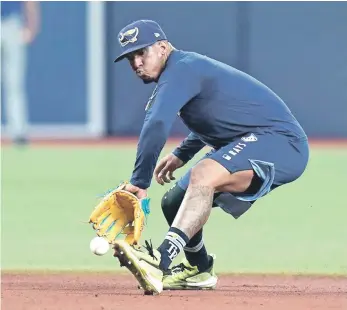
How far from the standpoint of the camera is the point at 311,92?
18328 millimetres

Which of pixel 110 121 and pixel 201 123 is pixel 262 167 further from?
pixel 110 121

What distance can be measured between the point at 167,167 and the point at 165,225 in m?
2.54

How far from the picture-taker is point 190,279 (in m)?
6.81

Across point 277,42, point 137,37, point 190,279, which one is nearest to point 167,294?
point 190,279

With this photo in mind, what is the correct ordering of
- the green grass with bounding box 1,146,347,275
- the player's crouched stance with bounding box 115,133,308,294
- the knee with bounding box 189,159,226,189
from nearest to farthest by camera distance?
the player's crouched stance with bounding box 115,133,308,294 → the knee with bounding box 189,159,226,189 → the green grass with bounding box 1,146,347,275

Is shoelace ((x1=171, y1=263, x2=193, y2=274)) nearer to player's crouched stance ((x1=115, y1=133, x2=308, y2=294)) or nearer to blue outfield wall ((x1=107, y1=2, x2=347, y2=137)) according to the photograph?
player's crouched stance ((x1=115, y1=133, x2=308, y2=294))

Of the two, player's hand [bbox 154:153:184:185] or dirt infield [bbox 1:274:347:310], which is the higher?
player's hand [bbox 154:153:184:185]

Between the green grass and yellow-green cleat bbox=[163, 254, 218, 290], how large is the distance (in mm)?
795

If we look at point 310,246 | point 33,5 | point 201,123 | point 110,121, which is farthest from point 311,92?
point 201,123

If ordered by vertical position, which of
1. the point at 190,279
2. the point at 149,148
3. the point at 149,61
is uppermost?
the point at 149,61

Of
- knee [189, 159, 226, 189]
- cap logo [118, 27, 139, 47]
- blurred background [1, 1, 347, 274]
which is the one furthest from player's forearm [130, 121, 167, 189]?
blurred background [1, 1, 347, 274]

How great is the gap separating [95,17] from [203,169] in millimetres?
12906

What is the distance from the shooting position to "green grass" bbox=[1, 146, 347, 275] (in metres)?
7.91

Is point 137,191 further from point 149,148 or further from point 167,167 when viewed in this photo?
point 167,167
